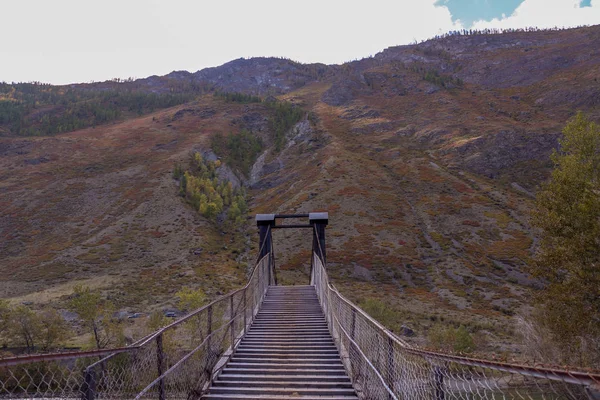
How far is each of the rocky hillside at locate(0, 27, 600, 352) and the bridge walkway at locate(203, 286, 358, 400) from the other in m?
20.3

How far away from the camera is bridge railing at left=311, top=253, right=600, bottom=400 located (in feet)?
5.74

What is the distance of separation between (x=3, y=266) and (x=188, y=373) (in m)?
46.6

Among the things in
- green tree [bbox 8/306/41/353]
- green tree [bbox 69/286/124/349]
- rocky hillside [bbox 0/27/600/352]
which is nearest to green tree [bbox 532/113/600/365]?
rocky hillside [bbox 0/27/600/352]

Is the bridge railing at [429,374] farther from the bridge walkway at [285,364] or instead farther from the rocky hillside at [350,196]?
the rocky hillside at [350,196]

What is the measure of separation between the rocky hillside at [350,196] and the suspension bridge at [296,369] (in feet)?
71.2

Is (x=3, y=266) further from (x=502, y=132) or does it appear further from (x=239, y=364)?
(x=502, y=132)

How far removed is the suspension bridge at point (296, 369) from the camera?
2423 millimetres

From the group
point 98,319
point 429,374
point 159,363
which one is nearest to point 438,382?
point 429,374

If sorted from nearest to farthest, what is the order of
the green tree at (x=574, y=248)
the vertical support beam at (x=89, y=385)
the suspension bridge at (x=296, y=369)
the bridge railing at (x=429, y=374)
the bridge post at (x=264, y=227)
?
the bridge railing at (x=429, y=374), the suspension bridge at (x=296, y=369), the vertical support beam at (x=89, y=385), the green tree at (x=574, y=248), the bridge post at (x=264, y=227)

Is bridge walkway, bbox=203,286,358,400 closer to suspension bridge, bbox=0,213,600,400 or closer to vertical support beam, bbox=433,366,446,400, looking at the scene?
suspension bridge, bbox=0,213,600,400

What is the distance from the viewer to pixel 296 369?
6.48m

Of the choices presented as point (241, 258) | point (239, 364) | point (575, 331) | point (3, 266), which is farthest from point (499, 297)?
point (3, 266)

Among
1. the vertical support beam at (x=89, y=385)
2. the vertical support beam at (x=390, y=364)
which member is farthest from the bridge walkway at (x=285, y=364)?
the vertical support beam at (x=89, y=385)

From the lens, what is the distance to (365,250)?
42000 mm
